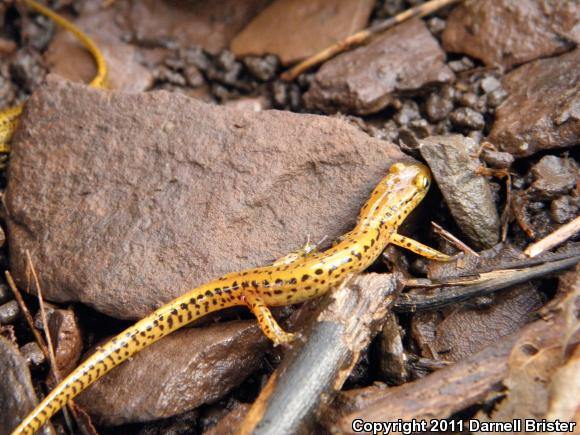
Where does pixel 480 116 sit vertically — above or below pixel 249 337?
above

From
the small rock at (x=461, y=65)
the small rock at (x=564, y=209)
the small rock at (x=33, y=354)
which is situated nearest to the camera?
the small rock at (x=33, y=354)

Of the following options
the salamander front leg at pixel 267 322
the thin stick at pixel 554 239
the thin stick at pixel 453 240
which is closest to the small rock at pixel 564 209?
the thin stick at pixel 554 239

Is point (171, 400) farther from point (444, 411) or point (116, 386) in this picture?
point (444, 411)

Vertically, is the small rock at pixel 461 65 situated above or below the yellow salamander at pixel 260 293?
above

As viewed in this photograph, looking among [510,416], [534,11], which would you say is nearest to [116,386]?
[510,416]

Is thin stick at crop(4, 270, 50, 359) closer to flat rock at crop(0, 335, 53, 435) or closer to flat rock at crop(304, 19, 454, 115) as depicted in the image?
flat rock at crop(0, 335, 53, 435)

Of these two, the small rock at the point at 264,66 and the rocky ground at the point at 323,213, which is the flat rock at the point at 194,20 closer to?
the small rock at the point at 264,66

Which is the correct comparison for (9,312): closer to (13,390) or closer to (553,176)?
(13,390)
